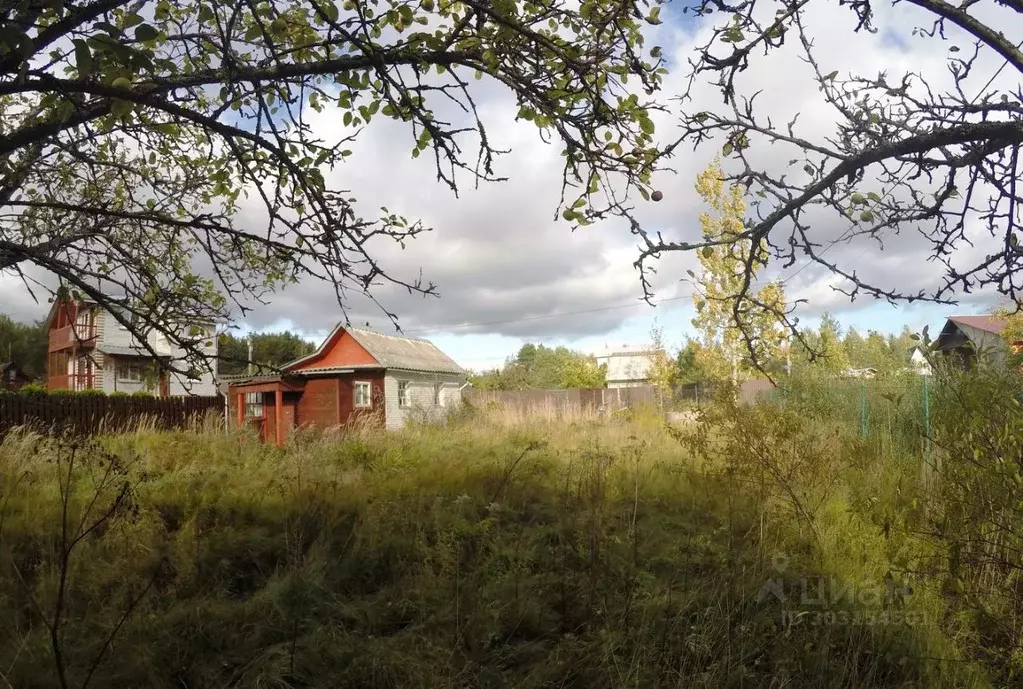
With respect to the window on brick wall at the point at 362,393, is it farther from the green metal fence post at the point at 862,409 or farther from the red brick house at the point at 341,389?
the green metal fence post at the point at 862,409

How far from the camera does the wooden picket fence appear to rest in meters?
10.6

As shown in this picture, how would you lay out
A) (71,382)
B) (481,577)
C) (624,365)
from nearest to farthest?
(481,577), (71,382), (624,365)

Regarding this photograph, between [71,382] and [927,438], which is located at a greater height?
[71,382]

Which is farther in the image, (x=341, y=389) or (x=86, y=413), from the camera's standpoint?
(x=341, y=389)

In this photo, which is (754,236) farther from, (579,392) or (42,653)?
(579,392)

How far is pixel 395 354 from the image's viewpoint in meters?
21.2

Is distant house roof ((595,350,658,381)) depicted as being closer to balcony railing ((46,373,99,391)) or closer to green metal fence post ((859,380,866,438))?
balcony railing ((46,373,99,391))

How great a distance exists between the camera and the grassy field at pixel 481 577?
306 cm

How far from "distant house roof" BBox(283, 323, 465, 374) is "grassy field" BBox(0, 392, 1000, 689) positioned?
39.4 feet

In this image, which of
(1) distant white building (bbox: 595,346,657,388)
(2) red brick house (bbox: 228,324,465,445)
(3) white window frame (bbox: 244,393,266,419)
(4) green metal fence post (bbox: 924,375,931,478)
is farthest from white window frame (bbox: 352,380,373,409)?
(1) distant white building (bbox: 595,346,657,388)

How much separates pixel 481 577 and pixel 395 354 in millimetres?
17527

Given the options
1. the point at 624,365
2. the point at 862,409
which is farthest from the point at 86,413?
the point at 624,365

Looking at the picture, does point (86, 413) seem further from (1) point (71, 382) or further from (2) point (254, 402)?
(1) point (71, 382)

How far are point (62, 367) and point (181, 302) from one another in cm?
3009
